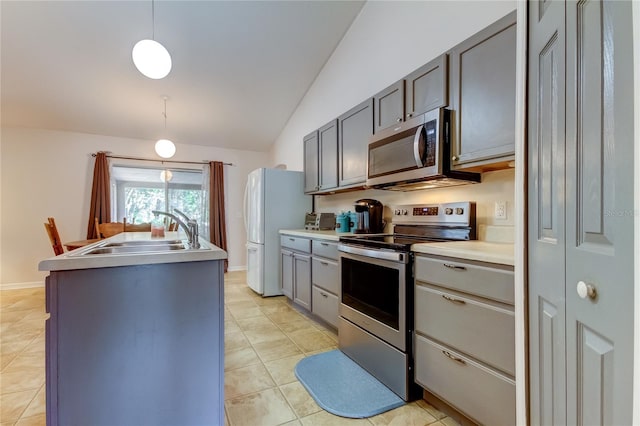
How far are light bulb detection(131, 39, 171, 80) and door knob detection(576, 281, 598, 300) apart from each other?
2.60 meters

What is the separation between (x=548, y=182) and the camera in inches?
32.9

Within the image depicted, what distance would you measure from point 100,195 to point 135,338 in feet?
14.1

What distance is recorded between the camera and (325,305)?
9.00 feet

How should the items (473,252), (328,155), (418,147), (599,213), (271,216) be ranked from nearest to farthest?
(599,213) → (473,252) → (418,147) → (328,155) → (271,216)

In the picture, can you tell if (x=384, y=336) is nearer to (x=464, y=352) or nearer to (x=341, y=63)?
(x=464, y=352)

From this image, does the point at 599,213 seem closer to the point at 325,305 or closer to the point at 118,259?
the point at 118,259

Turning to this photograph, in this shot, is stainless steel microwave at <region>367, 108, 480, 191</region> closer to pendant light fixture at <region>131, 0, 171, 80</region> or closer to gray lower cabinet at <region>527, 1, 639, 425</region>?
gray lower cabinet at <region>527, 1, 639, 425</region>

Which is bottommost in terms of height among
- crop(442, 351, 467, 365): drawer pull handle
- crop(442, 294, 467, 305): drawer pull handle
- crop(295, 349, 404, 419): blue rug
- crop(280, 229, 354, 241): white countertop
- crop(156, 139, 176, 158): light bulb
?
crop(295, 349, 404, 419): blue rug

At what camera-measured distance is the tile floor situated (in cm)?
157

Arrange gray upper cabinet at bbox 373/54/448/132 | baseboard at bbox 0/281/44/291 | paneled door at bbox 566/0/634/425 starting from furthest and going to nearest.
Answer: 1. baseboard at bbox 0/281/44/291
2. gray upper cabinet at bbox 373/54/448/132
3. paneled door at bbox 566/0/634/425

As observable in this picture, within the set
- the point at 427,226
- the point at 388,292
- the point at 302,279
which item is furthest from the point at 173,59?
the point at 388,292

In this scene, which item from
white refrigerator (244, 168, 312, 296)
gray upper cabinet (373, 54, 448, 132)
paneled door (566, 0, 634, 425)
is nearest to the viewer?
paneled door (566, 0, 634, 425)

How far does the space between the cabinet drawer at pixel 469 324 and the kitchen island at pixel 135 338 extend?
107 cm

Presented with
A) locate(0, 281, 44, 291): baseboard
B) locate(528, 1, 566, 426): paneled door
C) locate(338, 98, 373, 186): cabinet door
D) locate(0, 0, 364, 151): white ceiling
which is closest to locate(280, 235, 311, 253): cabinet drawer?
locate(338, 98, 373, 186): cabinet door
